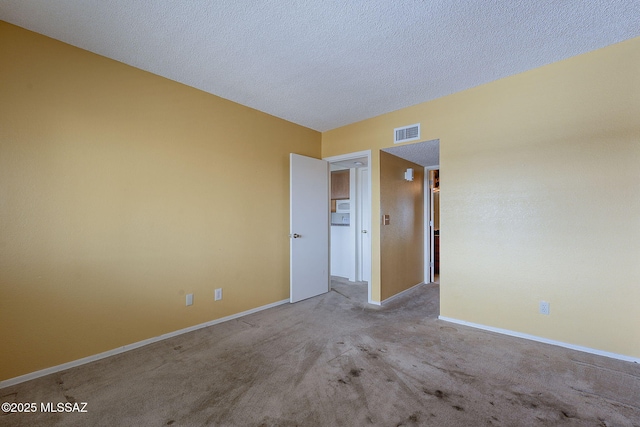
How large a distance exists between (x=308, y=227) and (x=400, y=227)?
1.43 metres

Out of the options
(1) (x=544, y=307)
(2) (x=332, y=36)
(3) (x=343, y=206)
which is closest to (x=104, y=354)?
(2) (x=332, y=36)

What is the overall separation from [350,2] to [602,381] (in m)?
3.19

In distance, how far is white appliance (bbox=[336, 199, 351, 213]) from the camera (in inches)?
216

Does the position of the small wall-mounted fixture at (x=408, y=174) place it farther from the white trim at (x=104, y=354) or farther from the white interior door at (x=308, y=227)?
the white trim at (x=104, y=354)

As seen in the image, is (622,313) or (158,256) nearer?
(622,313)

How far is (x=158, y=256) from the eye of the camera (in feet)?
9.06

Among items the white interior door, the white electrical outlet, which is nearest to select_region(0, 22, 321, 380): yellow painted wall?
the white interior door

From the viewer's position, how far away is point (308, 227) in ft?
13.6

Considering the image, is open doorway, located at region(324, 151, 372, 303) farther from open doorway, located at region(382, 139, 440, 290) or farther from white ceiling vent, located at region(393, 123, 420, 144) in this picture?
white ceiling vent, located at region(393, 123, 420, 144)

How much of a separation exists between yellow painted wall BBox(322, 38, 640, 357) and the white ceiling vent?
0.34ft

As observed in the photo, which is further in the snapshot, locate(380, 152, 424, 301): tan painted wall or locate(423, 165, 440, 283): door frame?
locate(423, 165, 440, 283): door frame

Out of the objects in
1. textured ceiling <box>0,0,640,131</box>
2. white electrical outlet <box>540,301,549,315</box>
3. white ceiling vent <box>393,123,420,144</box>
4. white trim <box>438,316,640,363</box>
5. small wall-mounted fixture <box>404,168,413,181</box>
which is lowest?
white trim <box>438,316,640,363</box>

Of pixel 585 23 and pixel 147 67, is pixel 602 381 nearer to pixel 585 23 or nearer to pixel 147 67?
pixel 585 23

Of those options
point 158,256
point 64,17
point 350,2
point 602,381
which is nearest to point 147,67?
point 64,17
